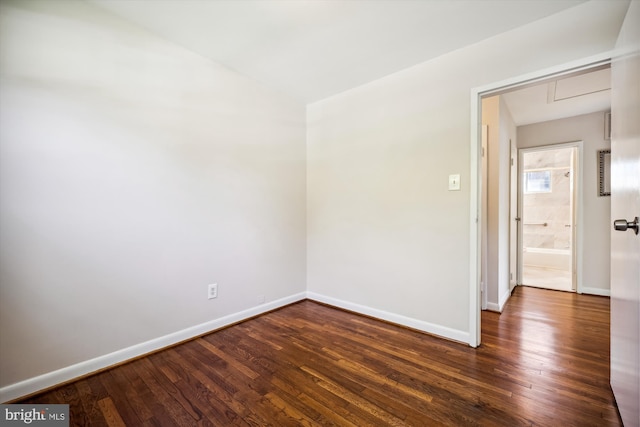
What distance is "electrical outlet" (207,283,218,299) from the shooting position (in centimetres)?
233

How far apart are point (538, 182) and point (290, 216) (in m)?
6.29

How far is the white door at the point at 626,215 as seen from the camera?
107 cm

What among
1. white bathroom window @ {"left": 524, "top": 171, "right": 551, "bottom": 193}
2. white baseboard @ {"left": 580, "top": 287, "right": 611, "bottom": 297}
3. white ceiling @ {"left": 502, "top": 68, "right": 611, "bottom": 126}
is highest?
white ceiling @ {"left": 502, "top": 68, "right": 611, "bottom": 126}

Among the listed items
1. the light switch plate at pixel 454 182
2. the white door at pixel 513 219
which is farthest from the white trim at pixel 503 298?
the light switch plate at pixel 454 182

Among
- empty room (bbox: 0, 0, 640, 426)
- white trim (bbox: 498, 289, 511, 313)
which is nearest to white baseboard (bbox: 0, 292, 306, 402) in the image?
empty room (bbox: 0, 0, 640, 426)

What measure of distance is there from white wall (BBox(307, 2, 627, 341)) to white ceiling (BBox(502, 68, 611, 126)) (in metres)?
0.80

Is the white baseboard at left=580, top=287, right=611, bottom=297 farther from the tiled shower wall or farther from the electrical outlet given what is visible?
the electrical outlet

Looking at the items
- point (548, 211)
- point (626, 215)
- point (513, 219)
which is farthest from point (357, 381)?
point (548, 211)

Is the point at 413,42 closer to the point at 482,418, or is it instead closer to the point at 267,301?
the point at 482,418

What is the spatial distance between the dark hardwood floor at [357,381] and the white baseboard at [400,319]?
8cm

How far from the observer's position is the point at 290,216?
3061 mm

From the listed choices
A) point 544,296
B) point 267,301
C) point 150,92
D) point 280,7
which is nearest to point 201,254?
point 267,301

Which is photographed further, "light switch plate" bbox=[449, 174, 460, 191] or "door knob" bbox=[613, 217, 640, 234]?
"light switch plate" bbox=[449, 174, 460, 191]

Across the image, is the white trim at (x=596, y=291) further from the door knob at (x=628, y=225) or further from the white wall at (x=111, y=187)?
the white wall at (x=111, y=187)
